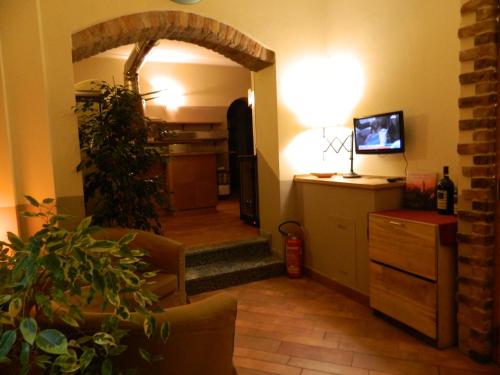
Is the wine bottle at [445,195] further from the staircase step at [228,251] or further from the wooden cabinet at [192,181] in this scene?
the wooden cabinet at [192,181]

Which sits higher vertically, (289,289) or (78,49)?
(78,49)

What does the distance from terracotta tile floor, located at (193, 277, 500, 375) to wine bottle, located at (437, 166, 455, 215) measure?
0.89 metres

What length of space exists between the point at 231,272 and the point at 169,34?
2.23 meters

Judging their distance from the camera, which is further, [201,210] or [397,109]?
[201,210]

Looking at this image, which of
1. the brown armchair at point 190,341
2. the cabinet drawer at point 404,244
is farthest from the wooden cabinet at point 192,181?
the brown armchair at point 190,341

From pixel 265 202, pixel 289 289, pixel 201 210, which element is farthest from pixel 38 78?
pixel 201 210

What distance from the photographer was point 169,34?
130 inches

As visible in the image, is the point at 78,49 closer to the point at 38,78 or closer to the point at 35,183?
the point at 38,78

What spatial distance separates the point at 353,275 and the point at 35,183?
2636 millimetres

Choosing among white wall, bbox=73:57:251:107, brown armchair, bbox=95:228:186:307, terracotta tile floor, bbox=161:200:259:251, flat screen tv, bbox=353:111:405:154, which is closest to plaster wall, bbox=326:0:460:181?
flat screen tv, bbox=353:111:405:154

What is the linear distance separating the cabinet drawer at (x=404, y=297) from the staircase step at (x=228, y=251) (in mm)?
1512

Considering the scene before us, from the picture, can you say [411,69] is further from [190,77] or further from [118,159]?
[190,77]

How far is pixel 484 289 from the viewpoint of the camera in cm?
219

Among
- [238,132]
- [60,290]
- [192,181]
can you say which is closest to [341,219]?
[60,290]
